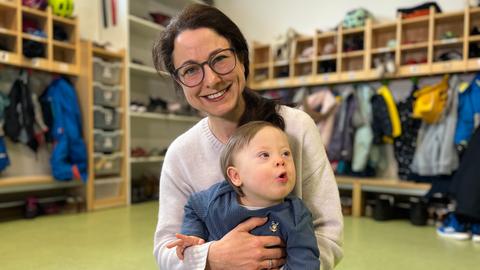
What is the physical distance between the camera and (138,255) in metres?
2.56

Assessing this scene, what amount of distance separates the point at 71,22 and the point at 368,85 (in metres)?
3.40

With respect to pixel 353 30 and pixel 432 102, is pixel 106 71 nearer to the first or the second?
pixel 353 30

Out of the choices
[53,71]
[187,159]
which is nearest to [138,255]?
[187,159]

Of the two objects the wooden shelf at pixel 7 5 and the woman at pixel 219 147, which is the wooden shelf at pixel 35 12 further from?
the woman at pixel 219 147

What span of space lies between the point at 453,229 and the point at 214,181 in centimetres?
288

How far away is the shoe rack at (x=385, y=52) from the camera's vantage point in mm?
3832

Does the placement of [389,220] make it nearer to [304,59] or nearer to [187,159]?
[304,59]

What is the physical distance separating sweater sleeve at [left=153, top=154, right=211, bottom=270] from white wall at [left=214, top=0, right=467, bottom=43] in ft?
13.3

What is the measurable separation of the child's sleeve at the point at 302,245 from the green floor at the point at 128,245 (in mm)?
1536

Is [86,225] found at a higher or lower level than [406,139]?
lower

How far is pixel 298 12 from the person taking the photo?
5.17 m

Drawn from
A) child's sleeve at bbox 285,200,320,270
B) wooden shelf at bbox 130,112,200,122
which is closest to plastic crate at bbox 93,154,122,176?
wooden shelf at bbox 130,112,200,122

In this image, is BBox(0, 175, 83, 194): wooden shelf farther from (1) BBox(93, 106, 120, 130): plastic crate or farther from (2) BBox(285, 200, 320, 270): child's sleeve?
(2) BBox(285, 200, 320, 270): child's sleeve

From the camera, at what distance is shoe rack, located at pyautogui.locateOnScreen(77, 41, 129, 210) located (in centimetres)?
416
